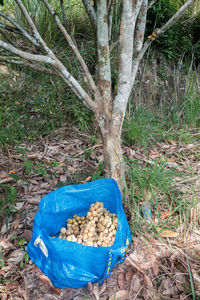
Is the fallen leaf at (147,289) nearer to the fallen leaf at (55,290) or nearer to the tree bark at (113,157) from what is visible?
the fallen leaf at (55,290)

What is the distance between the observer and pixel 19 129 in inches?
97.6

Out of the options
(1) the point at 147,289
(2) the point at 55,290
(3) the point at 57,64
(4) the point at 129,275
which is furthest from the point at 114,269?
(3) the point at 57,64

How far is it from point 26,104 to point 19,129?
513 mm

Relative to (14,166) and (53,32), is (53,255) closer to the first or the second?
(14,166)

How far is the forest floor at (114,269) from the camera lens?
53.9 inches

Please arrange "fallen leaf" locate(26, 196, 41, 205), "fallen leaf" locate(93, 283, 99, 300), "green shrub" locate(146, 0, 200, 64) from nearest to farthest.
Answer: "fallen leaf" locate(93, 283, 99, 300) < "fallen leaf" locate(26, 196, 41, 205) < "green shrub" locate(146, 0, 200, 64)

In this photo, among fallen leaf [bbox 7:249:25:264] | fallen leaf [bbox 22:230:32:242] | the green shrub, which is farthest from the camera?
the green shrub

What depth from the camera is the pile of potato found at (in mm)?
1553

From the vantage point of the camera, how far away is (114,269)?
1492mm

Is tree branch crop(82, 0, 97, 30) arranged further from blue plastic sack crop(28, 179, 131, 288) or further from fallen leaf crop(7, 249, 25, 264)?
fallen leaf crop(7, 249, 25, 264)

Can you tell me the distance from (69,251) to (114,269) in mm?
420

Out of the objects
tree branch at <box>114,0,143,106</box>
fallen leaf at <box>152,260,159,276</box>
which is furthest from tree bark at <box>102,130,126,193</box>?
fallen leaf at <box>152,260,159,276</box>

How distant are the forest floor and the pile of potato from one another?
0.18 meters

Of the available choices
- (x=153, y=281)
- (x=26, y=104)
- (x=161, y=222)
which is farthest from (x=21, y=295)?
(x=26, y=104)
